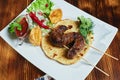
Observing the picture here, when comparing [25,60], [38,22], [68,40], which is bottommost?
[25,60]

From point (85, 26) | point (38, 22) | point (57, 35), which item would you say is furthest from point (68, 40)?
point (38, 22)

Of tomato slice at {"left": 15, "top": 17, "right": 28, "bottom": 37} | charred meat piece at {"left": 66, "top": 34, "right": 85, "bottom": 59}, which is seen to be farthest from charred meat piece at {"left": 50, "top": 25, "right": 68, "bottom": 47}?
tomato slice at {"left": 15, "top": 17, "right": 28, "bottom": 37}

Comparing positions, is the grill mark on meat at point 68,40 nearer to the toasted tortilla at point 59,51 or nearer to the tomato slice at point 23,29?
the toasted tortilla at point 59,51

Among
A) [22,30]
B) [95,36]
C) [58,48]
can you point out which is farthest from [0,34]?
[95,36]

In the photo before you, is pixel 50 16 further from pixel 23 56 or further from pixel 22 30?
pixel 23 56

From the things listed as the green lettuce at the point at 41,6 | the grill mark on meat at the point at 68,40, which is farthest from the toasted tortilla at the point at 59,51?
the green lettuce at the point at 41,6

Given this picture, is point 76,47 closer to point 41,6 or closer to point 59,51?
point 59,51

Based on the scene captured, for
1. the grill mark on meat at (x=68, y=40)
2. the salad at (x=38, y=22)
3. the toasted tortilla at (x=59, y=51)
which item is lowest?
the toasted tortilla at (x=59, y=51)
